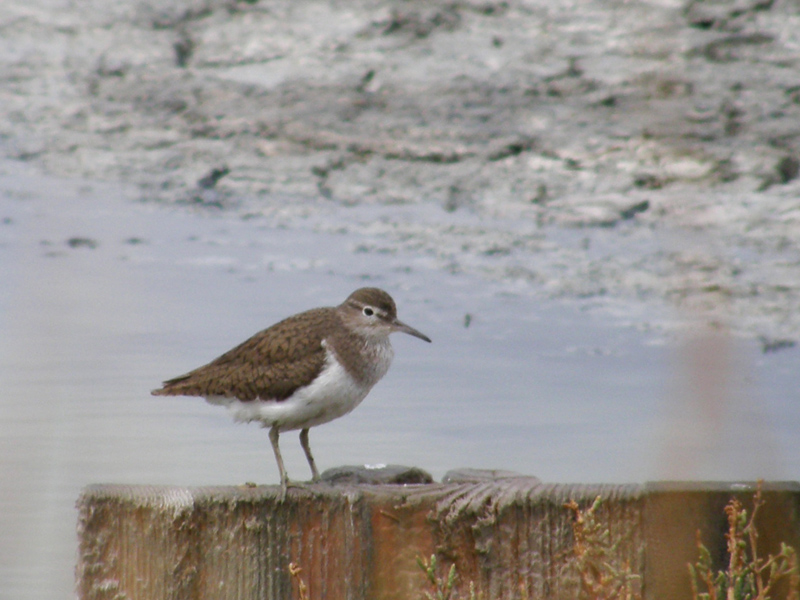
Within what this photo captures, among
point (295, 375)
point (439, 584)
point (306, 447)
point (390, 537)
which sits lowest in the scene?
point (439, 584)

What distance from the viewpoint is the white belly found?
5.11 meters

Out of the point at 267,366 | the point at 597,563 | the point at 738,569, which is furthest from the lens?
the point at 267,366

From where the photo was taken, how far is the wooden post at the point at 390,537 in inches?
127

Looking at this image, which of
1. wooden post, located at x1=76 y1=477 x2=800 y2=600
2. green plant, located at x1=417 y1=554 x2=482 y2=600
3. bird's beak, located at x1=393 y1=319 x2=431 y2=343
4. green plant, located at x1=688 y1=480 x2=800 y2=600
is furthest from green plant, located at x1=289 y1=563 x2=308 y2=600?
bird's beak, located at x1=393 y1=319 x2=431 y2=343

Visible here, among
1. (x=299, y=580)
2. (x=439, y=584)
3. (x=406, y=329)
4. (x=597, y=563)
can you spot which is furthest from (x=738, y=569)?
(x=406, y=329)

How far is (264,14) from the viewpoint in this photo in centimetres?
1072

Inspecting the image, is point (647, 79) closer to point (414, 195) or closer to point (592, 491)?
point (592, 491)

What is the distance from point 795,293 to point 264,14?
5793 millimetres

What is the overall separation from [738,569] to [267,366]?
278 cm

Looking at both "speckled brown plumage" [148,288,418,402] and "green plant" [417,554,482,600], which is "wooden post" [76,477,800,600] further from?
"speckled brown plumage" [148,288,418,402]

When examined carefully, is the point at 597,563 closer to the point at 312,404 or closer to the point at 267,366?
the point at 312,404

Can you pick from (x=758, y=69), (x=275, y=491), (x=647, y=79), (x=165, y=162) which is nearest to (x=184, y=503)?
(x=275, y=491)

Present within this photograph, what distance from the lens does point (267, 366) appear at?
523cm

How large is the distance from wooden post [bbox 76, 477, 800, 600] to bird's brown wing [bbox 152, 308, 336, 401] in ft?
5.65
